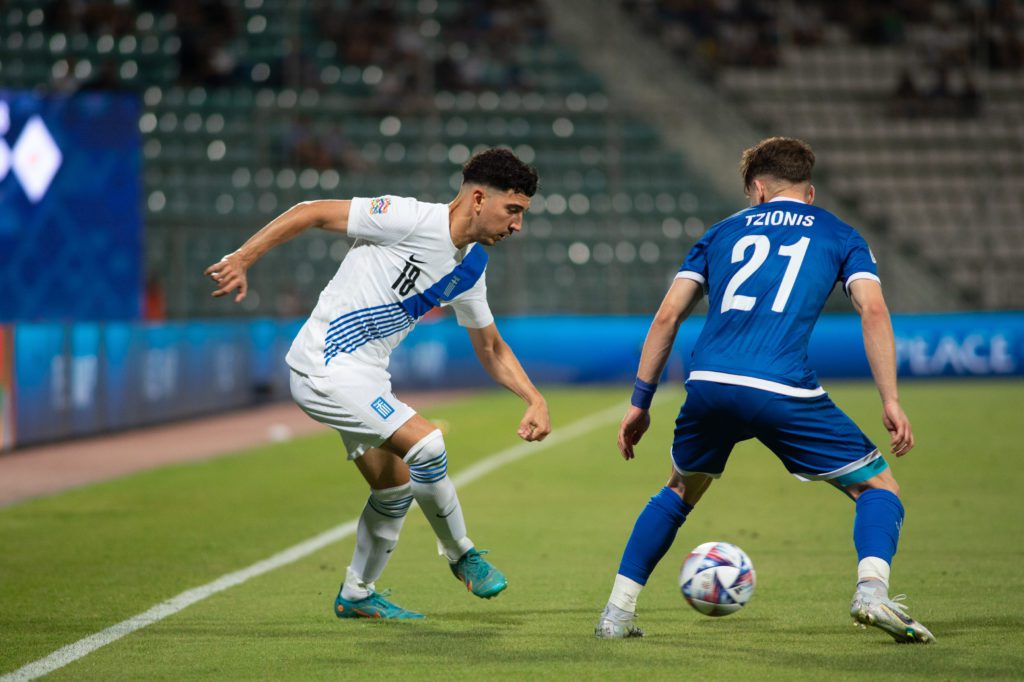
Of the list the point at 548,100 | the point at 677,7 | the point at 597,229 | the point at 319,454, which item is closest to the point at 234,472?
the point at 319,454

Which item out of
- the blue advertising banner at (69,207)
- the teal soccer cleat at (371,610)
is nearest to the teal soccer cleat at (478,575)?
the teal soccer cleat at (371,610)

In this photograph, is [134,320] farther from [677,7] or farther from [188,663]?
[677,7]

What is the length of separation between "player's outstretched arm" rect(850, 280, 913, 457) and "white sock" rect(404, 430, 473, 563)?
1793 mm

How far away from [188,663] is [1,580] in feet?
8.74

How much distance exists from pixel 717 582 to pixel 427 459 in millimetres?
1291

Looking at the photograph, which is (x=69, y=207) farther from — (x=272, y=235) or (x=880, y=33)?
(x=880, y=33)

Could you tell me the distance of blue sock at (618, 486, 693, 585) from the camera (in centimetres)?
595

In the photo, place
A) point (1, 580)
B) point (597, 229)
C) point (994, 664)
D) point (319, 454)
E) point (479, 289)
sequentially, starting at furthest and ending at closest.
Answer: point (597, 229) → point (319, 454) → point (1, 580) → point (479, 289) → point (994, 664)

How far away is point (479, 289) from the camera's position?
6523mm

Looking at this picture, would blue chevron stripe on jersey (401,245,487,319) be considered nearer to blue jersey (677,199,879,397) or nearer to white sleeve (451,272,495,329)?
white sleeve (451,272,495,329)

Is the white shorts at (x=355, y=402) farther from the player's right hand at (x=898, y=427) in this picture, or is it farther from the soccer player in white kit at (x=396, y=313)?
the player's right hand at (x=898, y=427)

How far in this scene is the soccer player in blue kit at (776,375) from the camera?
561 centimetres

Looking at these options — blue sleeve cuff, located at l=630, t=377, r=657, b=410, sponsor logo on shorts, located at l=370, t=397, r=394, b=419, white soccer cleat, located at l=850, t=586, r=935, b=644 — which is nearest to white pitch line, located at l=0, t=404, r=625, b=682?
sponsor logo on shorts, located at l=370, t=397, r=394, b=419

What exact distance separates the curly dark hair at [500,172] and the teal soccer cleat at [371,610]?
1.90 meters
